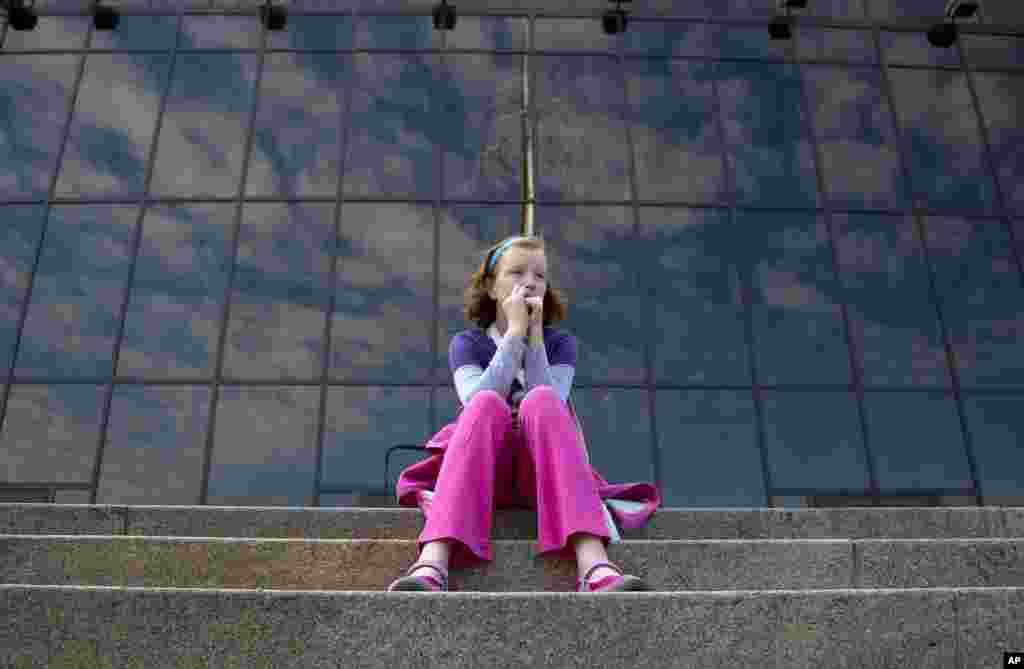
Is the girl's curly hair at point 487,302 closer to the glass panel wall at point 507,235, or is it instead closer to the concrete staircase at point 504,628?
the concrete staircase at point 504,628

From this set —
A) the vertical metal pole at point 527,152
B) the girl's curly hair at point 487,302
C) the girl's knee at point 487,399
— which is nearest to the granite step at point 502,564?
the girl's knee at point 487,399

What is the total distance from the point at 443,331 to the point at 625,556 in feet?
20.7

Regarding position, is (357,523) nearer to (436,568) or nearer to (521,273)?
(436,568)

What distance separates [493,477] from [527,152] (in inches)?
290

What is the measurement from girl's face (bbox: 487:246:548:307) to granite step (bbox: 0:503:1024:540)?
1003 millimetres

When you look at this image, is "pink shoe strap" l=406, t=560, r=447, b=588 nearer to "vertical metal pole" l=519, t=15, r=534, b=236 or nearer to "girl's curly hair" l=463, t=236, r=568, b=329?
"girl's curly hair" l=463, t=236, r=568, b=329

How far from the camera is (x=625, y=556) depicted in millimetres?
2725

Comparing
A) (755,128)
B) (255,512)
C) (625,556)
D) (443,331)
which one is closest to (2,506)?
(255,512)

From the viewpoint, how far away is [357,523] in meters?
3.48

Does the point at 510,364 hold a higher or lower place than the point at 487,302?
lower

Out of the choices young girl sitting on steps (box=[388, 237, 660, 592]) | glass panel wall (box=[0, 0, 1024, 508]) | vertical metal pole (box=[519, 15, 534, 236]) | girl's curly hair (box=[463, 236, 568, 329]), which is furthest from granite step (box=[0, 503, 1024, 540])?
vertical metal pole (box=[519, 15, 534, 236])

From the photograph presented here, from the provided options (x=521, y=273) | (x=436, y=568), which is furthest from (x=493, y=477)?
(x=521, y=273)

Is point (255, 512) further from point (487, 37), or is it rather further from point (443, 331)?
point (487, 37)

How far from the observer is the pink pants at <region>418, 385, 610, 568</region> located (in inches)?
100.0
